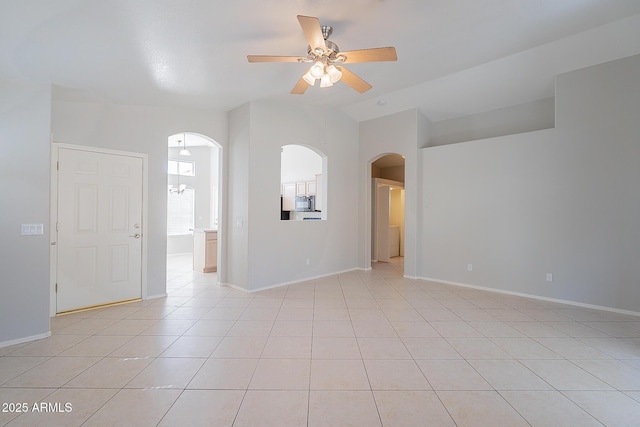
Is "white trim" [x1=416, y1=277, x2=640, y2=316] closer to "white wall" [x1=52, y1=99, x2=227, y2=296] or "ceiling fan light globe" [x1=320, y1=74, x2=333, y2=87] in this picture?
"ceiling fan light globe" [x1=320, y1=74, x2=333, y2=87]

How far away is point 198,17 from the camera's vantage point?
2.43 meters

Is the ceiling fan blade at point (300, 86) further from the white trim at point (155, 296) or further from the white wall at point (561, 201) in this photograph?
the white trim at point (155, 296)

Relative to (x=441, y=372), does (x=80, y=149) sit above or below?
above

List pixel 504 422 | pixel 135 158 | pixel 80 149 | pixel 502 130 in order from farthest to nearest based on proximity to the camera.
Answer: pixel 502 130 → pixel 135 158 → pixel 80 149 → pixel 504 422

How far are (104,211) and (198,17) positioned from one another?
Result: 2878 mm

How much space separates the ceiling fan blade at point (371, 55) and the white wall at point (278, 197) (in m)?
2.39

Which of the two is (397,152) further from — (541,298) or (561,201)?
(541,298)

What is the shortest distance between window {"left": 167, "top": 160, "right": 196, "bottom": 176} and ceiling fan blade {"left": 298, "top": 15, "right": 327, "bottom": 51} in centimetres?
769

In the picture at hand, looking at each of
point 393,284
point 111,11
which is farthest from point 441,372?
point 111,11

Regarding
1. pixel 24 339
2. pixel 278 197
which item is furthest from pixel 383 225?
pixel 24 339

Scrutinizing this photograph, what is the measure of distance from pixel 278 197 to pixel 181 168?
5.69m

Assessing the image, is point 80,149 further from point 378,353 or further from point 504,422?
point 504,422

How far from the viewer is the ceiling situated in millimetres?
→ 2330

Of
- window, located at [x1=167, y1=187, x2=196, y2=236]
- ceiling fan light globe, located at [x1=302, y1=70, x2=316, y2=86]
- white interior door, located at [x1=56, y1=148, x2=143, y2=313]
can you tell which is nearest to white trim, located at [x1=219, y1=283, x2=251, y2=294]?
white interior door, located at [x1=56, y1=148, x2=143, y2=313]
